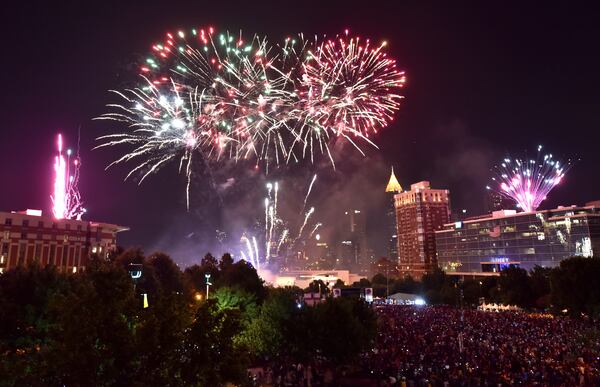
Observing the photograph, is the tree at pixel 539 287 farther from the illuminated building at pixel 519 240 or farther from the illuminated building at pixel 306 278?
the illuminated building at pixel 306 278

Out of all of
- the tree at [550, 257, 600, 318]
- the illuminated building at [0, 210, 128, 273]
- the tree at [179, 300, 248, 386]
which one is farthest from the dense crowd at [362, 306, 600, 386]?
the illuminated building at [0, 210, 128, 273]

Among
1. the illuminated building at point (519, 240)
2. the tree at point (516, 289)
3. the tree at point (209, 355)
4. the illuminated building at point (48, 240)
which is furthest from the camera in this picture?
the illuminated building at point (519, 240)

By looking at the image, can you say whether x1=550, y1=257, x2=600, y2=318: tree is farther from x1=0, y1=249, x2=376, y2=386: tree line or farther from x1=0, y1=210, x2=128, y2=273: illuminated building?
x1=0, y1=210, x2=128, y2=273: illuminated building

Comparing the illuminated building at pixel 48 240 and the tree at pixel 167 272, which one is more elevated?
the illuminated building at pixel 48 240

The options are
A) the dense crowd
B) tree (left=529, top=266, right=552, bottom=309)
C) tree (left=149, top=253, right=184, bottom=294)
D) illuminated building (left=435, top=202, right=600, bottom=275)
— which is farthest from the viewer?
illuminated building (left=435, top=202, right=600, bottom=275)

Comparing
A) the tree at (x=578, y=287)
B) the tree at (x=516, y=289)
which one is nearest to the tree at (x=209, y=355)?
the tree at (x=578, y=287)

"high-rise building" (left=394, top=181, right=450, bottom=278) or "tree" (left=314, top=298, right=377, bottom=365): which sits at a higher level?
"high-rise building" (left=394, top=181, right=450, bottom=278)
